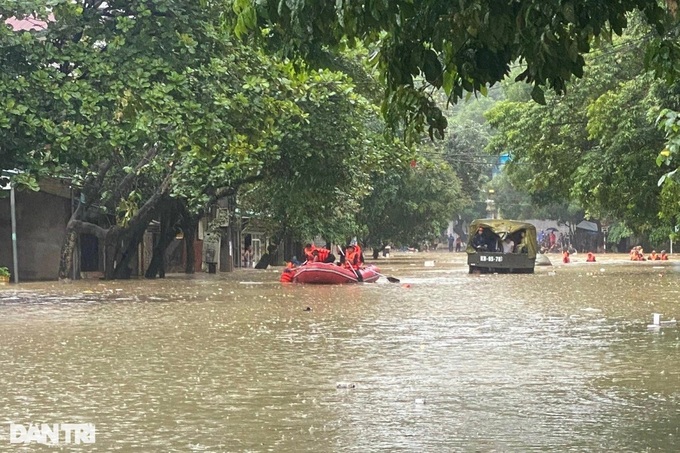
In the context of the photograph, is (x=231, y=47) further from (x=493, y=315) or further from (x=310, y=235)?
(x=310, y=235)

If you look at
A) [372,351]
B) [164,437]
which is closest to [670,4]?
[164,437]

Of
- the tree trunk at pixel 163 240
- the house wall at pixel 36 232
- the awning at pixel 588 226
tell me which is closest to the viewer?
the house wall at pixel 36 232

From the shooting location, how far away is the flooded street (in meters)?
8.07

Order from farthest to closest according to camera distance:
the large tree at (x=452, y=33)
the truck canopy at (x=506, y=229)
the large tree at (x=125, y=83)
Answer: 1. the truck canopy at (x=506, y=229)
2. the large tree at (x=125, y=83)
3. the large tree at (x=452, y=33)

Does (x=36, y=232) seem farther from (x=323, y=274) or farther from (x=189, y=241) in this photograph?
(x=323, y=274)

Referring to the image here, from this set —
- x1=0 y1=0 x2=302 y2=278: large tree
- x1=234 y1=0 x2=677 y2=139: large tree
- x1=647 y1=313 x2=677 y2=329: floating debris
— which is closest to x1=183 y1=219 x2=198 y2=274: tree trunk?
x1=0 y1=0 x2=302 y2=278: large tree

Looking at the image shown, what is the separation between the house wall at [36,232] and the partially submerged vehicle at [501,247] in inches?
612

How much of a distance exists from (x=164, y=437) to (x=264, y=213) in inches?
1732

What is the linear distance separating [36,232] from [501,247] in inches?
734

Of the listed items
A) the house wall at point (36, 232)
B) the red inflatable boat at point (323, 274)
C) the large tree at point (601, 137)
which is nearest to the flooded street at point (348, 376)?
the large tree at point (601, 137)

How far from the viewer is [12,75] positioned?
23.1 metres

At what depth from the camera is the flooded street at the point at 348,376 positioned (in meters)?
8.07

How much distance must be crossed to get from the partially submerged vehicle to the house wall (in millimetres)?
15539

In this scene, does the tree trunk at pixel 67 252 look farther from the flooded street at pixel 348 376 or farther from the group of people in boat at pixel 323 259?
the flooded street at pixel 348 376
